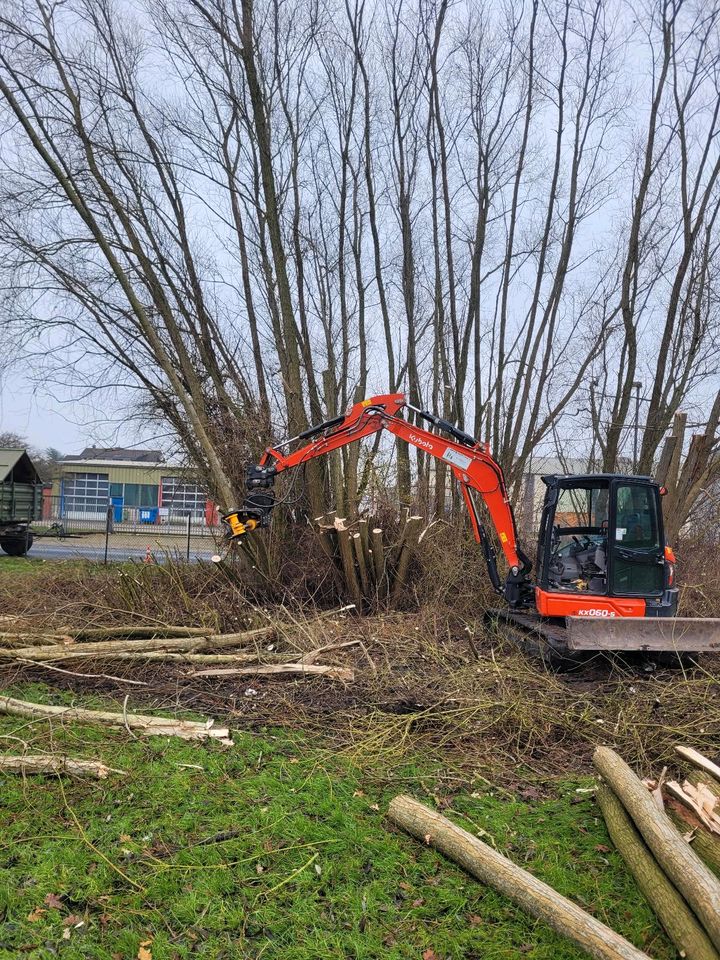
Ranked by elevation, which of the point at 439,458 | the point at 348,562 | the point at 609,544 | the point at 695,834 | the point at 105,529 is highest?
the point at 439,458

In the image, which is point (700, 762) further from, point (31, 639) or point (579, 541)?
point (31, 639)

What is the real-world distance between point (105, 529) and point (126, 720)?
22573 mm

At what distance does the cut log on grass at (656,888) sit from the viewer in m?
3.09

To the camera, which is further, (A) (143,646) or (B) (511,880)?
(A) (143,646)

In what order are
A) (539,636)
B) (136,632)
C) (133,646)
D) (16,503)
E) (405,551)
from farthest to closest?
(16,503), (405,551), (136,632), (539,636), (133,646)

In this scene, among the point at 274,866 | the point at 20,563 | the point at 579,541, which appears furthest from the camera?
the point at 20,563

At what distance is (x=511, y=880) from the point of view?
3494 mm

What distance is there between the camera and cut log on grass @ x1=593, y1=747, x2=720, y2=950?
122 inches

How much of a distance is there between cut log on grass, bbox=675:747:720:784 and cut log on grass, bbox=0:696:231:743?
10.5ft

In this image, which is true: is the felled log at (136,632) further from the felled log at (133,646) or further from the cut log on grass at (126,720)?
the cut log on grass at (126,720)

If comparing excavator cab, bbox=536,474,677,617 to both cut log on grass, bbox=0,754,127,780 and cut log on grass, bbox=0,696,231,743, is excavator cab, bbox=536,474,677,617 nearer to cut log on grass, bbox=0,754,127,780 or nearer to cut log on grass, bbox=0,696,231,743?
cut log on grass, bbox=0,696,231,743

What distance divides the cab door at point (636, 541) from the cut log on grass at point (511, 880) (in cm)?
415

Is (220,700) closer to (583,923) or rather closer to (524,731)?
(524,731)

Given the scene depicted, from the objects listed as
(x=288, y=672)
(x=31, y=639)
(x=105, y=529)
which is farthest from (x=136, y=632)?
(x=105, y=529)
